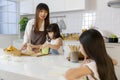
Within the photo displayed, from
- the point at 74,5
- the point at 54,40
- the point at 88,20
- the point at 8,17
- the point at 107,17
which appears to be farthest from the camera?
the point at 8,17

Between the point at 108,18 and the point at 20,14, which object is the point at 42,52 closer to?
the point at 108,18

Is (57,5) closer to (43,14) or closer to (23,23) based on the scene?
(23,23)

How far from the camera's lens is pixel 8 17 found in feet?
16.8

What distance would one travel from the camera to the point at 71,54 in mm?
1555

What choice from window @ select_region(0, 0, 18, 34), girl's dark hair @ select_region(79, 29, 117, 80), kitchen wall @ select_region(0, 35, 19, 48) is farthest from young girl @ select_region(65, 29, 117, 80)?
window @ select_region(0, 0, 18, 34)

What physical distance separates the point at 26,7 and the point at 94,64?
4.11 meters

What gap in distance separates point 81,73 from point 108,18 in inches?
118

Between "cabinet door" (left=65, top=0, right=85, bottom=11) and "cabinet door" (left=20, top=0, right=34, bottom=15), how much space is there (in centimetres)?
105

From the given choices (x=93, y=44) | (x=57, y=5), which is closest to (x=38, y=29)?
(x=93, y=44)

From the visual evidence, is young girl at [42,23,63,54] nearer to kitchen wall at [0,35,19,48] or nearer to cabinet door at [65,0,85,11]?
cabinet door at [65,0,85,11]

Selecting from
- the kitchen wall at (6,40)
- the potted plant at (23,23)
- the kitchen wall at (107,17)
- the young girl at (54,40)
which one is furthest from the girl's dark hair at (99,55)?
the kitchen wall at (6,40)

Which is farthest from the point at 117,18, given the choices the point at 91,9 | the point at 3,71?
the point at 3,71

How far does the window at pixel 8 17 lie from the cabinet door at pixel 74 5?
5.63ft

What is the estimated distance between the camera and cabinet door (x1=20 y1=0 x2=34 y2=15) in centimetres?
476
